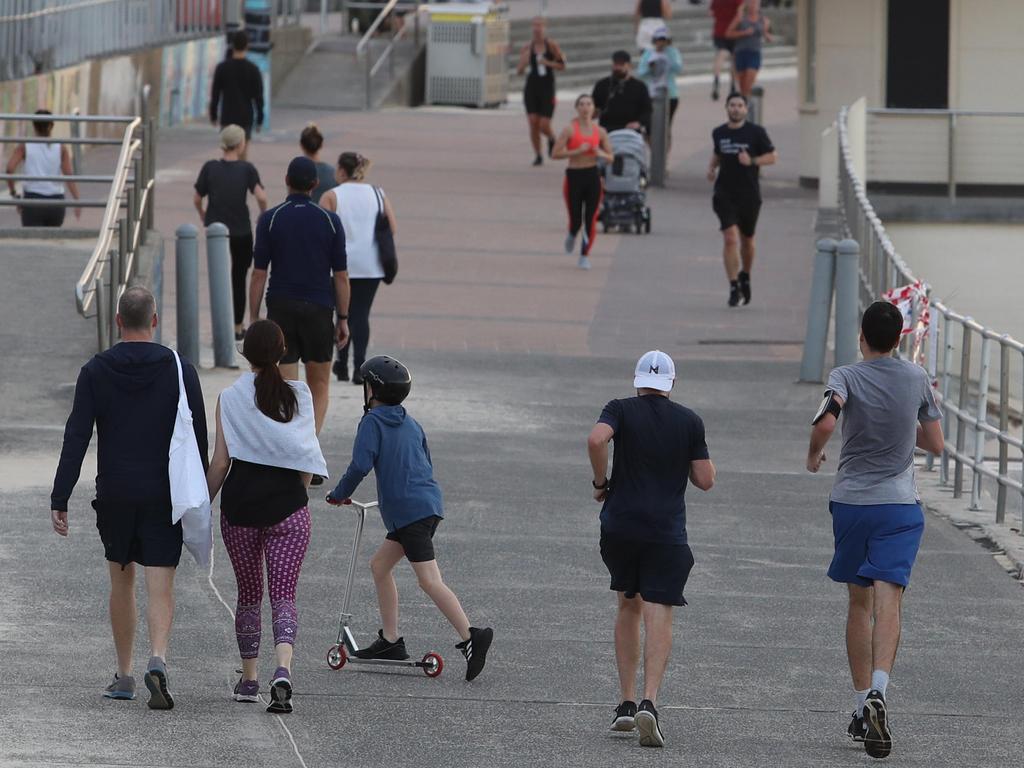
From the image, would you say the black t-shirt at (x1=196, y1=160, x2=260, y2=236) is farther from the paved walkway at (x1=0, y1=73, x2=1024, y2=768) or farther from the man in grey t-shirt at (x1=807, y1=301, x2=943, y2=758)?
the man in grey t-shirt at (x1=807, y1=301, x2=943, y2=758)

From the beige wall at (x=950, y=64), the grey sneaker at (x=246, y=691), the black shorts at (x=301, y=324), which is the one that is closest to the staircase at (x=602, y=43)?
the beige wall at (x=950, y=64)

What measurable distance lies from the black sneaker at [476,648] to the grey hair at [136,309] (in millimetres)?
1739

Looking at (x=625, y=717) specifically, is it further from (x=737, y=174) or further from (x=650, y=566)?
(x=737, y=174)

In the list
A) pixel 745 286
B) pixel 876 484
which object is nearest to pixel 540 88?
pixel 745 286

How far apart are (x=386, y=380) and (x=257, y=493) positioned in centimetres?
74

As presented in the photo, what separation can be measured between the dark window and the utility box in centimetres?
1027

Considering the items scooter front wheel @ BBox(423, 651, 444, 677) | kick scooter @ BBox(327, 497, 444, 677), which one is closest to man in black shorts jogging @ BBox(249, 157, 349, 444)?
kick scooter @ BBox(327, 497, 444, 677)

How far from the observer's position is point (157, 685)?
23.4ft

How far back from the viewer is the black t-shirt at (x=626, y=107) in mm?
24578

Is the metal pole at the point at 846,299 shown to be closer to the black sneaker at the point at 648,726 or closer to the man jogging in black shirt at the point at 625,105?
the black sneaker at the point at 648,726

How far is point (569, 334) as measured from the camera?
17.1 metres

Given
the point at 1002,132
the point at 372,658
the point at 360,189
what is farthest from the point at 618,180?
the point at 372,658

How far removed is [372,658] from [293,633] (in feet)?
2.08

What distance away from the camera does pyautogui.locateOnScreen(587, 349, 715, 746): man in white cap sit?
23.6 feet
